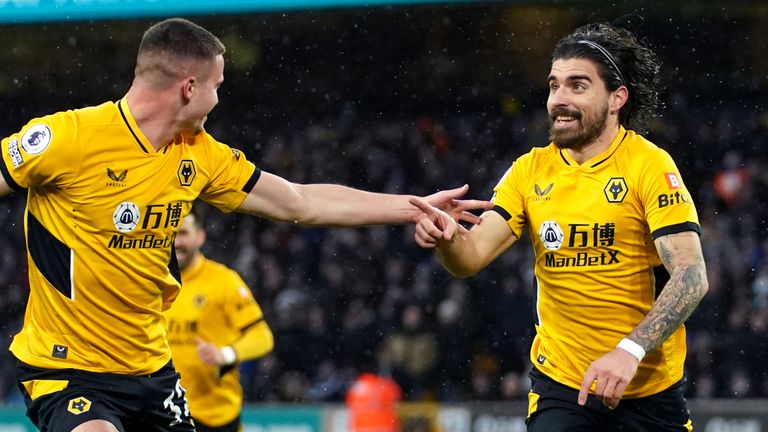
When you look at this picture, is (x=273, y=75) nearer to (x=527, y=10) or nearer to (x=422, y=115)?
(x=422, y=115)

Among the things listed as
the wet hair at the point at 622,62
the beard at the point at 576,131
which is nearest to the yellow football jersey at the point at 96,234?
the beard at the point at 576,131

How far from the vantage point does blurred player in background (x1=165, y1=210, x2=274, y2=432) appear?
25.7 feet

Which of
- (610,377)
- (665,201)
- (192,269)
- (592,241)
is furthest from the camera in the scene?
(192,269)

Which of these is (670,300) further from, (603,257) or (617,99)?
(617,99)

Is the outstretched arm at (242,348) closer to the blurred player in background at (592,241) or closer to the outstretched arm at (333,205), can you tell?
the outstretched arm at (333,205)

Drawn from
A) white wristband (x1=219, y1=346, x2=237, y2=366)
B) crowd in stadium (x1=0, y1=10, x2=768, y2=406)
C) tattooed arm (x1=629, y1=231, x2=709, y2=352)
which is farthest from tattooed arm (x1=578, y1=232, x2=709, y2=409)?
crowd in stadium (x1=0, y1=10, x2=768, y2=406)

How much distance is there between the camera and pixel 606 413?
4.98 m

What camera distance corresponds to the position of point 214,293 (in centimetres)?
812

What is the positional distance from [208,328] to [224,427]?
0.65 m

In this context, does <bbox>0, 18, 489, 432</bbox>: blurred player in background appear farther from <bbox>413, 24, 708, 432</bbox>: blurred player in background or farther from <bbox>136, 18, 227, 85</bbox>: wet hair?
<bbox>413, 24, 708, 432</bbox>: blurred player in background

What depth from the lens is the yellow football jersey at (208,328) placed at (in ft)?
25.8

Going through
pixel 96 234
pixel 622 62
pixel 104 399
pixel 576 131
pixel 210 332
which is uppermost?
pixel 622 62

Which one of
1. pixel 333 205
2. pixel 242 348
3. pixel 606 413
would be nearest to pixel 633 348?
pixel 606 413

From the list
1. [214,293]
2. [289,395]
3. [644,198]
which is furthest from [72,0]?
[644,198]
